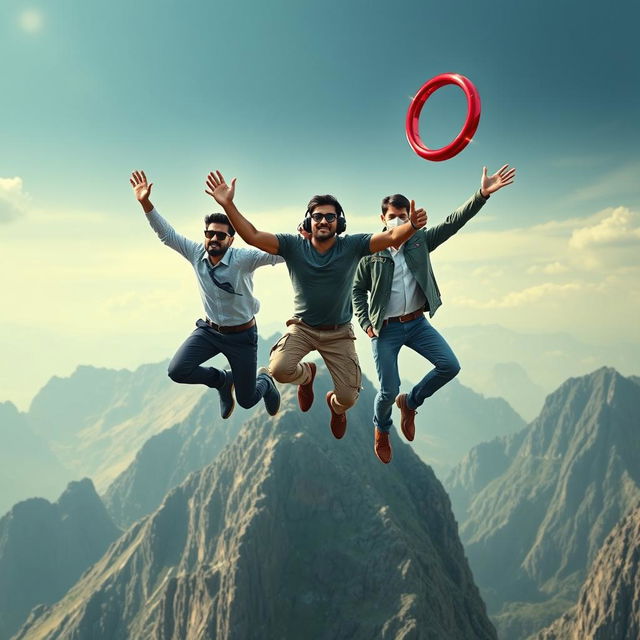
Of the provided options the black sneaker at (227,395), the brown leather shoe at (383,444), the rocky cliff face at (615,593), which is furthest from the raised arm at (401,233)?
the rocky cliff face at (615,593)

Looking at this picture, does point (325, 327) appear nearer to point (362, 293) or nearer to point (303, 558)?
point (362, 293)

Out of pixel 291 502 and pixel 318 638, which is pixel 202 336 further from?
pixel 291 502

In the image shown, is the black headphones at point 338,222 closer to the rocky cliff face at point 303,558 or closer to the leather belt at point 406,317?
the leather belt at point 406,317

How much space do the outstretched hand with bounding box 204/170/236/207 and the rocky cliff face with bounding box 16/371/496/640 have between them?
95649 mm

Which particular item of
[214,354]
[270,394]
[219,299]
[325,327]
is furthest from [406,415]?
[219,299]

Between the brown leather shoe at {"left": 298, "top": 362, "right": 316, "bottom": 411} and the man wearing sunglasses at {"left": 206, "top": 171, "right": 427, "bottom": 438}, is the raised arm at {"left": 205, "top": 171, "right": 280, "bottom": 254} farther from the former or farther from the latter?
the brown leather shoe at {"left": 298, "top": 362, "right": 316, "bottom": 411}

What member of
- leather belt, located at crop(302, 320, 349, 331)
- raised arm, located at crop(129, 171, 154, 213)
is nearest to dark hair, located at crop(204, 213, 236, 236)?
raised arm, located at crop(129, 171, 154, 213)

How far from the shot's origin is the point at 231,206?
27.2ft

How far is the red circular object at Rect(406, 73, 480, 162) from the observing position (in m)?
8.77

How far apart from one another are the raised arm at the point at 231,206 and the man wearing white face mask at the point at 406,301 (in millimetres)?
2553

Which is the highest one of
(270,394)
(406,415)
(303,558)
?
(270,394)

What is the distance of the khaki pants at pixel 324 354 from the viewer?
995 cm

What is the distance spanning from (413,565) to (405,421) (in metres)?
96.8

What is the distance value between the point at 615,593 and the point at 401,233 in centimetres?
14586
